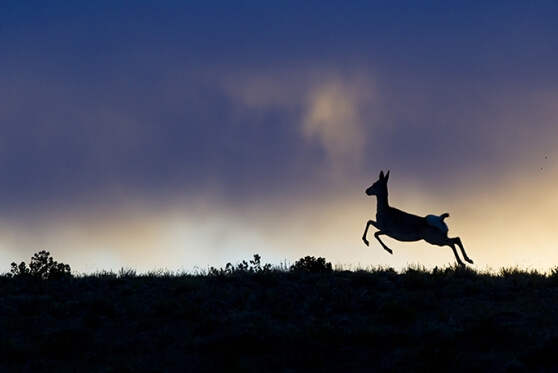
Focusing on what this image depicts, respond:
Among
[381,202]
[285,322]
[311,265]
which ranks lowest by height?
[285,322]

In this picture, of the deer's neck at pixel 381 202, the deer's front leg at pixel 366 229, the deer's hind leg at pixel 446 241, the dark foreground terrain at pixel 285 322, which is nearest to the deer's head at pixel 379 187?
the deer's neck at pixel 381 202

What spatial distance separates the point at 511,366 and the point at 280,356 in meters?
3.78

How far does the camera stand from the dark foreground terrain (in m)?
13.9

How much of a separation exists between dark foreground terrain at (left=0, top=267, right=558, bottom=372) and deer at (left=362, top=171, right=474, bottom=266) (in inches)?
119

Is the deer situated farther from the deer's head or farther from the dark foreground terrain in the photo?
the dark foreground terrain

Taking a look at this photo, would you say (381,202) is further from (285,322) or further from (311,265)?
(285,322)

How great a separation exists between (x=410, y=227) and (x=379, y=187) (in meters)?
2.57

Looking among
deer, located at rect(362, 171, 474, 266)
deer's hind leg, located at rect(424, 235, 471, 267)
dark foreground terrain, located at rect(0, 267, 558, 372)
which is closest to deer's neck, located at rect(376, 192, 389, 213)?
deer, located at rect(362, 171, 474, 266)

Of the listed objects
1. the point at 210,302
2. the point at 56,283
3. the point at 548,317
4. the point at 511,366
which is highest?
the point at 56,283

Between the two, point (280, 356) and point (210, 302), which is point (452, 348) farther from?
point (210, 302)

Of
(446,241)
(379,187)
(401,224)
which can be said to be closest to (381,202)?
(379,187)

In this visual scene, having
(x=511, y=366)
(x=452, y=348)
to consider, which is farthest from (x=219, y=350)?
(x=511, y=366)

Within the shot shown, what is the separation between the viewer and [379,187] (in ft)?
87.8

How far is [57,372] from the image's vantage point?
13.9m
